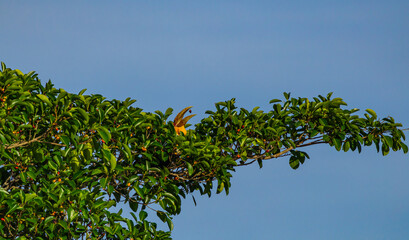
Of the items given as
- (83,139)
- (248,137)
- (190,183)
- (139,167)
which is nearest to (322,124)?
(248,137)

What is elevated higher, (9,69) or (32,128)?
(9,69)

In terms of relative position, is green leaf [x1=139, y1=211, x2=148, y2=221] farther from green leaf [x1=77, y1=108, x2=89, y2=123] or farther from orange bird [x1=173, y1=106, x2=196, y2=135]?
green leaf [x1=77, y1=108, x2=89, y2=123]

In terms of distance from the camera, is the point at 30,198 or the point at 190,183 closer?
the point at 30,198

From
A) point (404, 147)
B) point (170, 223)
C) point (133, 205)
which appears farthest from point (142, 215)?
point (404, 147)

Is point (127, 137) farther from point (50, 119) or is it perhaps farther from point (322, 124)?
point (322, 124)

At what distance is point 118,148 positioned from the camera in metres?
9.52

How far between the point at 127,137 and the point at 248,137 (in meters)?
2.17

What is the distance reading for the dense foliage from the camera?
907 centimetres

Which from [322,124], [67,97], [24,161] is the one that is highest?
[322,124]

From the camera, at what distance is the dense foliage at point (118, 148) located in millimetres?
9070

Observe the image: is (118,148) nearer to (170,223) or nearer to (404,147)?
(170,223)

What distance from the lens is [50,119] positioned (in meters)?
8.99

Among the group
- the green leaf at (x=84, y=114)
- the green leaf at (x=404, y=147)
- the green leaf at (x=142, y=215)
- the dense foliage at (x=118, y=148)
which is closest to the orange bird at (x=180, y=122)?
the dense foliage at (x=118, y=148)

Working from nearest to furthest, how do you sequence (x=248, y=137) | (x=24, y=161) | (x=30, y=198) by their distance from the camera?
(x=30, y=198)
(x=24, y=161)
(x=248, y=137)
